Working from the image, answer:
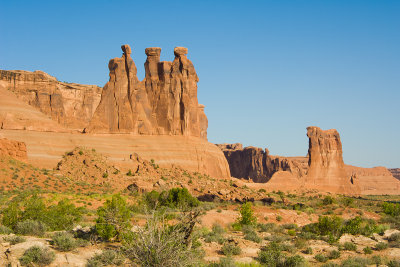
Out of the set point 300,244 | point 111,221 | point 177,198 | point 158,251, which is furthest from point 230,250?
point 177,198

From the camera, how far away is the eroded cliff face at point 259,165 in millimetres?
104125

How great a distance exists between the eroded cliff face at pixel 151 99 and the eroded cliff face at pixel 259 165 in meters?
43.6

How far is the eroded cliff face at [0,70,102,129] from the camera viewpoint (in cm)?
7581

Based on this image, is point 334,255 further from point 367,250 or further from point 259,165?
point 259,165

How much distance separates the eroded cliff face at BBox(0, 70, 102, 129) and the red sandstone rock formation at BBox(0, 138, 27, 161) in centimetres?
2895

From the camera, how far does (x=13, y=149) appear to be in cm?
4672

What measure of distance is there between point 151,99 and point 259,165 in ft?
175

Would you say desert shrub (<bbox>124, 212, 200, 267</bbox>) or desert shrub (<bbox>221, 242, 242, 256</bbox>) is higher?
desert shrub (<bbox>124, 212, 200, 267</bbox>)

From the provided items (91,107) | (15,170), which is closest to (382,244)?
(15,170)

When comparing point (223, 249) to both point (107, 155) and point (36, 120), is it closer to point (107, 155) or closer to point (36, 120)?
point (107, 155)

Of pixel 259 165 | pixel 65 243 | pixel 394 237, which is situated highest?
pixel 259 165

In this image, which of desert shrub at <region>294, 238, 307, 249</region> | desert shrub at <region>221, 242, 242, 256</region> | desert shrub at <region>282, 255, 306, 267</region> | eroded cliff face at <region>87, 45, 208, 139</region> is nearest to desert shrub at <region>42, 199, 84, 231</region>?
desert shrub at <region>221, 242, 242, 256</region>

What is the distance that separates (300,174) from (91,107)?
51047 mm

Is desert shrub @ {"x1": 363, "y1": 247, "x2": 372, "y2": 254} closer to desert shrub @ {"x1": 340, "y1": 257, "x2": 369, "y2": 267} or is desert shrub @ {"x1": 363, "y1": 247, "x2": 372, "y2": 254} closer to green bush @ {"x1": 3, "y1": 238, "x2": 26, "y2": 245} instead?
desert shrub @ {"x1": 340, "y1": 257, "x2": 369, "y2": 267}
